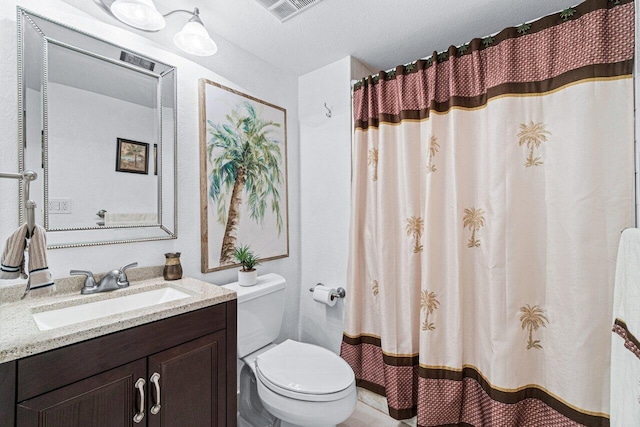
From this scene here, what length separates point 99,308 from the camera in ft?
3.87

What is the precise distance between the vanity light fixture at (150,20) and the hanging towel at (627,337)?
1.90 metres

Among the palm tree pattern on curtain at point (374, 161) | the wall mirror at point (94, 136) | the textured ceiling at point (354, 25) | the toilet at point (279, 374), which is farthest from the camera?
the palm tree pattern on curtain at point (374, 161)

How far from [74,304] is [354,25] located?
1896mm

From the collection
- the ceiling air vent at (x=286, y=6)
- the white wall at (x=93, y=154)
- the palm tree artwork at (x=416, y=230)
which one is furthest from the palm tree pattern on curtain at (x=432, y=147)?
the white wall at (x=93, y=154)

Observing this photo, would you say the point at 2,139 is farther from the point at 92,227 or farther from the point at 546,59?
the point at 546,59

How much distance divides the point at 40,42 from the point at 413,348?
2249 mm

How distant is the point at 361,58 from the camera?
1972 mm

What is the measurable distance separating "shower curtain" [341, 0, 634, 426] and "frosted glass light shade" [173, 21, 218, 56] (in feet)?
3.21

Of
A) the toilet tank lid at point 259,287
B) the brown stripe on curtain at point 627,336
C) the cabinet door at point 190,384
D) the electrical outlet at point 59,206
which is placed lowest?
the cabinet door at point 190,384

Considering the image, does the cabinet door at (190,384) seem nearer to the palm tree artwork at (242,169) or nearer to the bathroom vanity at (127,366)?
the bathroom vanity at (127,366)

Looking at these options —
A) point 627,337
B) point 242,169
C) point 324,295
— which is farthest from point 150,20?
point 627,337

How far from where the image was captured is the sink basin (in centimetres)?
105

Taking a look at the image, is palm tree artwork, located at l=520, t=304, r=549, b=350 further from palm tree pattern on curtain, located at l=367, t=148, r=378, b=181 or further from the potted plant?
the potted plant

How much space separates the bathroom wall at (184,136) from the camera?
1.08 metres
